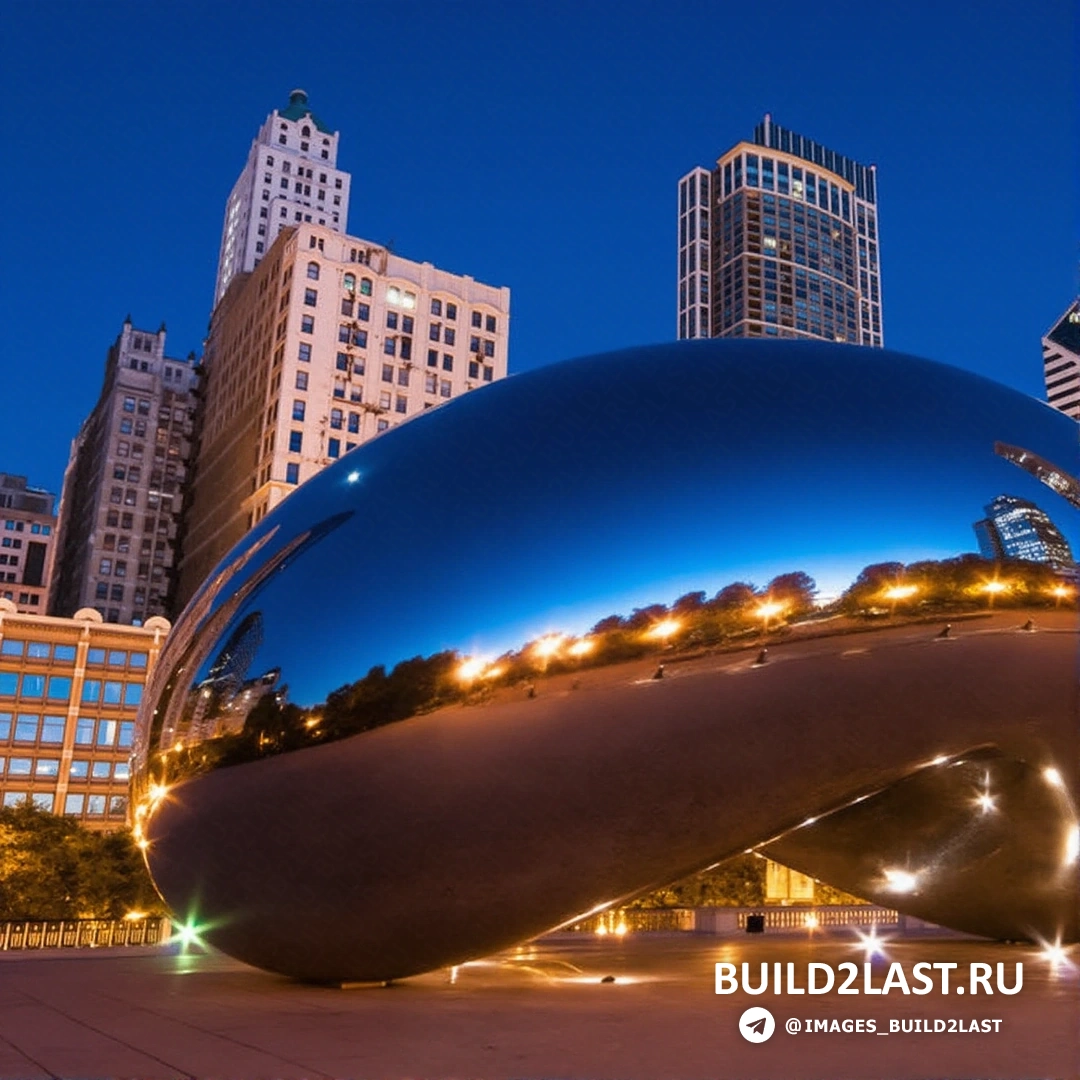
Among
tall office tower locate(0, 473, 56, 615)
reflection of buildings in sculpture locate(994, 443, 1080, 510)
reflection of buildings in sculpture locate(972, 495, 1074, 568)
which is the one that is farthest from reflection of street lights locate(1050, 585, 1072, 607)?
tall office tower locate(0, 473, 56, 615)

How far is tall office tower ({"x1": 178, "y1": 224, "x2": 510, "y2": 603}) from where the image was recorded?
8806 centimetres

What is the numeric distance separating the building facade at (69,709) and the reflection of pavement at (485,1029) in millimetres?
59572

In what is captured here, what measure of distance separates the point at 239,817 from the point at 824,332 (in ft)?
631

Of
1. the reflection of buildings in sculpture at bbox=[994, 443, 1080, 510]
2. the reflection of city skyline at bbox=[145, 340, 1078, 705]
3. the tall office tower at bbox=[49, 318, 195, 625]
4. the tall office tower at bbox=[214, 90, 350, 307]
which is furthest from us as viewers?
the tall office tower at bbox=[214, 90, 350, 307]

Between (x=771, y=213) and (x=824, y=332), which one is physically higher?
(x=771, y=213)

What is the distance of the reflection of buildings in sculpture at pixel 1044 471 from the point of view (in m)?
8.12

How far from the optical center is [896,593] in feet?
24.6

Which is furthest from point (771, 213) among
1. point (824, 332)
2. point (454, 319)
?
point (454, 319)

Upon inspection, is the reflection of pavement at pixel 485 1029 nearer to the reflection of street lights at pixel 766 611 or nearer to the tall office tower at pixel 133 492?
the reflection of street lights at pixel 766 611

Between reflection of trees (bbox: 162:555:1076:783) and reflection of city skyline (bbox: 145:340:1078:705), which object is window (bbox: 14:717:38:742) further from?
reflection of trees (bbox: 162:555:1076:783)

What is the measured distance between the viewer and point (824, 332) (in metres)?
190

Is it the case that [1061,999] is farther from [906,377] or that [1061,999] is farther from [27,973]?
[27,973]

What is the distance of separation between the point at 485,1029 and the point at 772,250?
192 metres

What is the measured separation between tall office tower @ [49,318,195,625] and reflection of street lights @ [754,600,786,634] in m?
112
